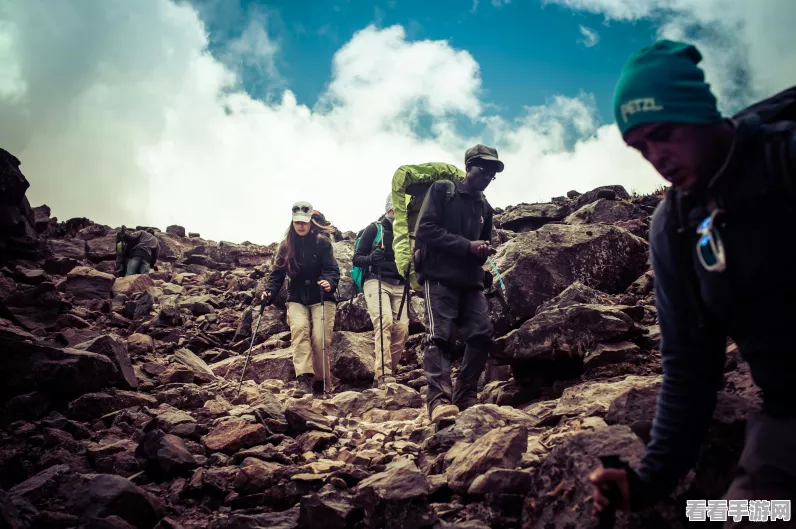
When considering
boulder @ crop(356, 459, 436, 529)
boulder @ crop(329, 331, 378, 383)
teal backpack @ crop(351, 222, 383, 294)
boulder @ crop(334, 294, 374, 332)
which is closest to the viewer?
boulder @ crop(356, 459, 436, 529)

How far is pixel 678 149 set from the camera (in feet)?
6.43

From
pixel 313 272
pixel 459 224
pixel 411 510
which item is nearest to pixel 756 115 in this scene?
pixel 411 510

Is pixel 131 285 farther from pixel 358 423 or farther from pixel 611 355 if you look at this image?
pixel 611 355

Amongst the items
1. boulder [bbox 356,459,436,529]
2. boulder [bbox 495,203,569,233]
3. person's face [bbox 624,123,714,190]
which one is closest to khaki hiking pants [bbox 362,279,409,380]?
boulder [bbox 356,459,436,529]

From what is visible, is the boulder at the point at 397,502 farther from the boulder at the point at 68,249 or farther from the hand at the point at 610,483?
the boulder at the point at 68,249

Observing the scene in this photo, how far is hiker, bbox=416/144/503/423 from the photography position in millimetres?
6242

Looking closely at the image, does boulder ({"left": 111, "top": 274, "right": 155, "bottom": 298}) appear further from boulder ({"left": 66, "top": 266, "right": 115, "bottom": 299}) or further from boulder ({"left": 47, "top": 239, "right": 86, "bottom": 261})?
boulder ({"left": 47, "top": 239, "right": 86, "bottom": 261})

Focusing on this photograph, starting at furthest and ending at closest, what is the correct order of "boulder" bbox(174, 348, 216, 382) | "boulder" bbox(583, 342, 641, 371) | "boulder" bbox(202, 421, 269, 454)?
"boulder" bbox(174, 348, 216, 382)
"boulder" bbox(583, 342, 641, 371)
"boulder" bbox(202, 421, 269, 454)

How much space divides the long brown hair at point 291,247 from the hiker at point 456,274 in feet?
12.9

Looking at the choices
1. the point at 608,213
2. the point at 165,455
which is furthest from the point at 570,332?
the point at 608,213

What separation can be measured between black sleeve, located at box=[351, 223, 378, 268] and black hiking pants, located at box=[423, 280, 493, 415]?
3360mm

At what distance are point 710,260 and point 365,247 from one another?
830 centimetres

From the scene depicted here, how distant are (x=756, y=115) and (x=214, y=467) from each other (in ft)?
16.1

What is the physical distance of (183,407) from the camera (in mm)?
7172
